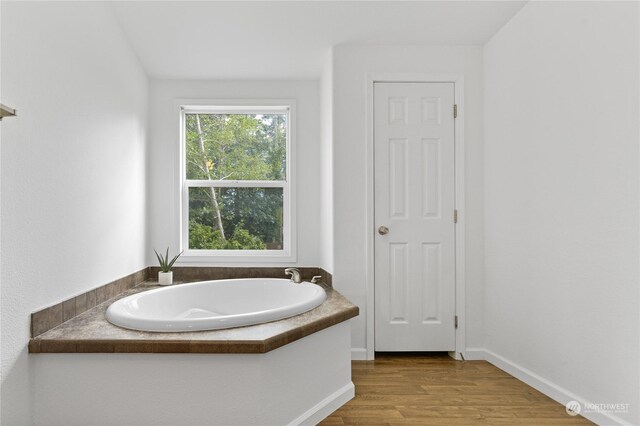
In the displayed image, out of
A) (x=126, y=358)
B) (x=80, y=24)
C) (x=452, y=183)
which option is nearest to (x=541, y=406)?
(x=452, y=183)

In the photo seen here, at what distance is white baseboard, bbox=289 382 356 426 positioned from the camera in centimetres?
204

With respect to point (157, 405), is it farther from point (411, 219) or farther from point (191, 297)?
point (411, 219)

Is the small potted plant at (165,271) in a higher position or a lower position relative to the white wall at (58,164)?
lower

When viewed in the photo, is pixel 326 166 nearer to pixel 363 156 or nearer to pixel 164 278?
pixel 363 156

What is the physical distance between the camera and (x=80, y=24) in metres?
2.34

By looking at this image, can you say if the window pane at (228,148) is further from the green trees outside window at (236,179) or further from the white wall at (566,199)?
the white wall at (566,199)

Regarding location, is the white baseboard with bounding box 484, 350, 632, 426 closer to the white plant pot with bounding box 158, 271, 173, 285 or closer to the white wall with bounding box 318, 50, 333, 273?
the white wall with bounding box 318, 50, 333, 273

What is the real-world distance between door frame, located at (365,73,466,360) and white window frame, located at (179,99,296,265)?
0.78 metres

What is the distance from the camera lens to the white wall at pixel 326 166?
122 inches

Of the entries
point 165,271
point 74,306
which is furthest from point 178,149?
point 74,306

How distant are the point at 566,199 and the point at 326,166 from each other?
1611mm

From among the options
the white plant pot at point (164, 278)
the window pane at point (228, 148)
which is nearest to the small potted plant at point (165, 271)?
the white plant pot at point (164, 278)

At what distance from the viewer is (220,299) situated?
123 inches

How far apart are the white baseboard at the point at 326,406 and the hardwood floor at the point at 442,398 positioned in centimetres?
3
